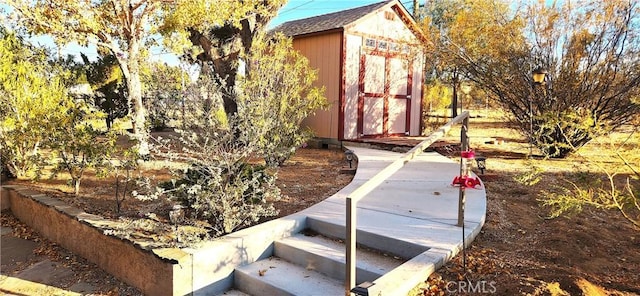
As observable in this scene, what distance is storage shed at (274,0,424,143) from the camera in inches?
390

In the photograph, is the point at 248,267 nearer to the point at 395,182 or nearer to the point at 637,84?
the point at 395,182

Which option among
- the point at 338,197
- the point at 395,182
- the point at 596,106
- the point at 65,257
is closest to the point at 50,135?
the point at 65,257

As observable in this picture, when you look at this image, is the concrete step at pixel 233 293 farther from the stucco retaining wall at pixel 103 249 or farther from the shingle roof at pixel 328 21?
the shingle roof at pixel 328 21

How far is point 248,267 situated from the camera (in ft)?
10.4

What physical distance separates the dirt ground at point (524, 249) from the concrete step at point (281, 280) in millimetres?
731

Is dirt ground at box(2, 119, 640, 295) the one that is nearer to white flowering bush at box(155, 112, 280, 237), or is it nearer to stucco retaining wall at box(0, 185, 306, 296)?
stucco retaining wall at box(0, 185, 306, 296)

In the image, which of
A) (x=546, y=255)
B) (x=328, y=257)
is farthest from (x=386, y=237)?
(x=546, y=255)

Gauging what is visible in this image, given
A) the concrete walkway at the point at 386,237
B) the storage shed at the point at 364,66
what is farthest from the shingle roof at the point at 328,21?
the concrete walkway at the point at 386,237

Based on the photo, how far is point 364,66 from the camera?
1025cm

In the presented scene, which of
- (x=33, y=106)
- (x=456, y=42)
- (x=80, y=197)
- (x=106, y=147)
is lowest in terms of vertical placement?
(x=80, y=197)

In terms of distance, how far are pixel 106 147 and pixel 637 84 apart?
29.2 feet

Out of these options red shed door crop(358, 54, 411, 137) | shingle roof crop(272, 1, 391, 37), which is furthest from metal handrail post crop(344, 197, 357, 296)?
red shed door crop(358, 54, 411, 137)

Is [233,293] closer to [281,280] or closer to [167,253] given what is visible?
[281,280]

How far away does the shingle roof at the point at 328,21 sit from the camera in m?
10.0
